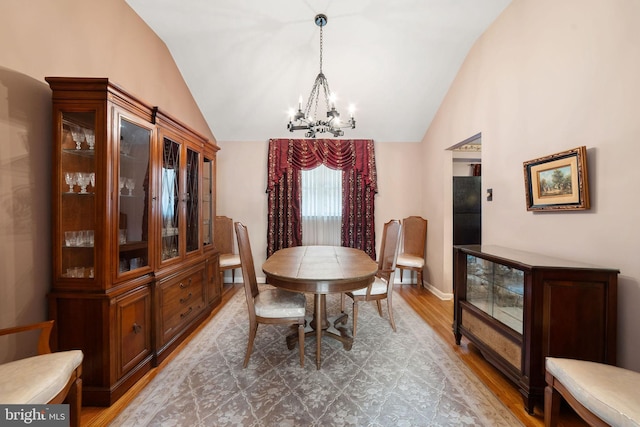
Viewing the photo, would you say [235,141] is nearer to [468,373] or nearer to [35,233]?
[35,233]

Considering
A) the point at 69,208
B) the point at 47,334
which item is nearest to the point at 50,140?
the point at 69,208

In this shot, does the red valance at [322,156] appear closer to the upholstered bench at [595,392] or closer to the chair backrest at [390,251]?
the chair backrest at [390,251]

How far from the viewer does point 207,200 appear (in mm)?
3180

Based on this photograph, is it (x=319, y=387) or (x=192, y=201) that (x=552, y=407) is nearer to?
(x=319, y=387)

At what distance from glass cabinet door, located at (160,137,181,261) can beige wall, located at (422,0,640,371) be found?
309 centimetres

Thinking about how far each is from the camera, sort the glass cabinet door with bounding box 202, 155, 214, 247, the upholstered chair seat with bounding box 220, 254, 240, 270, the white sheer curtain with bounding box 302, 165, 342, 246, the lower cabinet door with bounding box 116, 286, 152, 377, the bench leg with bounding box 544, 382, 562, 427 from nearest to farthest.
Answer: the bench leg with bounding box 544, 382, 562, 427 < the lower cabinet door with bounding box 116, 286, 152, 377 < the glass cabinet door with bounding box 202, 155, 214, 247 < the upholstered chair seat with bounding box 220, 254, 240, 270 < the white sheer curtain with bounding box 302, 165, 342, 246

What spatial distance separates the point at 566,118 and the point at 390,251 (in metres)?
1.73

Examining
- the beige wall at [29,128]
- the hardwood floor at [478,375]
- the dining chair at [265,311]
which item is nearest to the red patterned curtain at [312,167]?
the hardwood floor at [478,375]

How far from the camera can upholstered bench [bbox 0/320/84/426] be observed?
1044 mm

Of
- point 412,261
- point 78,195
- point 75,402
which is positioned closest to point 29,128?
point 78,195

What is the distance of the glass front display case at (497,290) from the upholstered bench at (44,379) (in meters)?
2.58

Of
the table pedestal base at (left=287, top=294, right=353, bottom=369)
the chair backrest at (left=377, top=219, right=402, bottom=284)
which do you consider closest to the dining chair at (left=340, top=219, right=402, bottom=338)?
the chair backrest at (left=377, top=219, right=402, bottom=284)

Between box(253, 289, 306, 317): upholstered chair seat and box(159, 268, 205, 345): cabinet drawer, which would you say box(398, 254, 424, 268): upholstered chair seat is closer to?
box(253, 289, 306, 317): upholstered chair seat

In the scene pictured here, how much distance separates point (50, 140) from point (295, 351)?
237 centimetres
